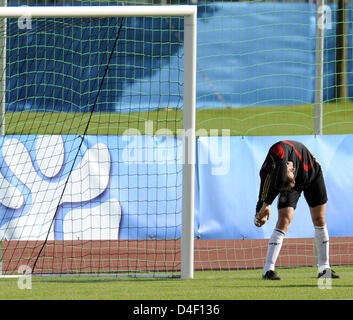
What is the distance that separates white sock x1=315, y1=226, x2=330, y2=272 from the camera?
8.55 m

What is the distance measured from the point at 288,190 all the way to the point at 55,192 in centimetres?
322

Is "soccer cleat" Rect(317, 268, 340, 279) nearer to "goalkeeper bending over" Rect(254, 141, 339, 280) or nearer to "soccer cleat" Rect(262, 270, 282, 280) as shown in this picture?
"goalkeeper bending over" Rect(254, 141, 339, 280)

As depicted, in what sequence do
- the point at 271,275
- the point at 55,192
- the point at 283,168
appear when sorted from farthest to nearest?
the point at 55,192 < the point at 271,275 < the point at 283,168

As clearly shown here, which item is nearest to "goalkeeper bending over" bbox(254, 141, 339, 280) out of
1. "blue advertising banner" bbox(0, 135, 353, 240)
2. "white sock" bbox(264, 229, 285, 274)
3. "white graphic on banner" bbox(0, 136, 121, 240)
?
"white sock" bbox(264, 229, 285, 274)

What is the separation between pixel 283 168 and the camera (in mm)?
8227

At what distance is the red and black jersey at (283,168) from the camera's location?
27.1 ft

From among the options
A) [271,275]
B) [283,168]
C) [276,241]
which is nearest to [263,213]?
[276,241]

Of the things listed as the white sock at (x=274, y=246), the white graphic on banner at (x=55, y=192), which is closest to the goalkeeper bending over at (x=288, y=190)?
the white sock at (x=274, y=246)

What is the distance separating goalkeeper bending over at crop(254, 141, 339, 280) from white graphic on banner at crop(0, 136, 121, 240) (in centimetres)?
237

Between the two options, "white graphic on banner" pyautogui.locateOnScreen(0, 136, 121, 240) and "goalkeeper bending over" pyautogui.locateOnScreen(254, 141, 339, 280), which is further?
"white graphic on banner" pyautogui.locateOnScreen(0, 136, 121, 240)

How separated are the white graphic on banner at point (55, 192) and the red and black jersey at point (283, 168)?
237cm

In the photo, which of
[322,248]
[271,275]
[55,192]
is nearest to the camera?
[271,275]

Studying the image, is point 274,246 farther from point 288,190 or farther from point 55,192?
point 55,192

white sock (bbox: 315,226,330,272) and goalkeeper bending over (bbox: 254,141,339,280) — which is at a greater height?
goalkeeper bending over (bbox: 254,141,339,280)
